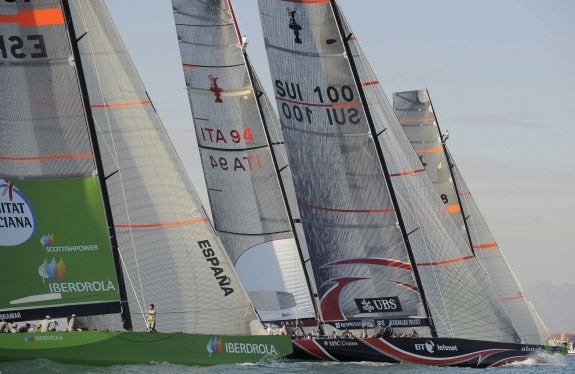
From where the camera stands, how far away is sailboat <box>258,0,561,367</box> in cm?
2939

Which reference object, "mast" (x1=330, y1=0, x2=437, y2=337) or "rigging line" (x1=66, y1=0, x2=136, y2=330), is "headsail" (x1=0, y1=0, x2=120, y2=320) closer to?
"rigging line" (x1=66, y1=0, x2=136, y2=330)

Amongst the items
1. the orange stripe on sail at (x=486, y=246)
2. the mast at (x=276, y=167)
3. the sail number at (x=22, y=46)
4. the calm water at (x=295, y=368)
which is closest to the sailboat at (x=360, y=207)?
the calm water at (x=295, y=368)

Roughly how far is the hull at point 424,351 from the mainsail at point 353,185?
3.06ft

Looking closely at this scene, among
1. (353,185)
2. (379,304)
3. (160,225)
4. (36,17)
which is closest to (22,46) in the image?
(36,17)

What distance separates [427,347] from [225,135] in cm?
1010

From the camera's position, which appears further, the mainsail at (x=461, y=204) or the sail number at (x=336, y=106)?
the mainsail at (x=461, y=204)

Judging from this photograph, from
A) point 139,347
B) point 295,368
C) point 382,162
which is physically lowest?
point 295,368

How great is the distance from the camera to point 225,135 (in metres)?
35.9

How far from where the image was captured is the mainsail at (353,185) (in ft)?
97.4

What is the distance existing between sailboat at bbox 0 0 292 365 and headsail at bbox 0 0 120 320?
0.07 feet

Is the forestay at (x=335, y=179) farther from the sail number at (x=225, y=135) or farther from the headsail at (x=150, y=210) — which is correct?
the sail number at (x=225, y=135)

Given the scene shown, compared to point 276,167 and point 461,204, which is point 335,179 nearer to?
point 276,167

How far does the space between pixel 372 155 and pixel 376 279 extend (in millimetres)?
2903

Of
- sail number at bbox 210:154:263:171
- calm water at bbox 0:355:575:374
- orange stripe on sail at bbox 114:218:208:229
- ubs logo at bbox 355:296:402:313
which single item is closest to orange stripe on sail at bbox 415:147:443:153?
sail number at bbox 210:154:263:171
